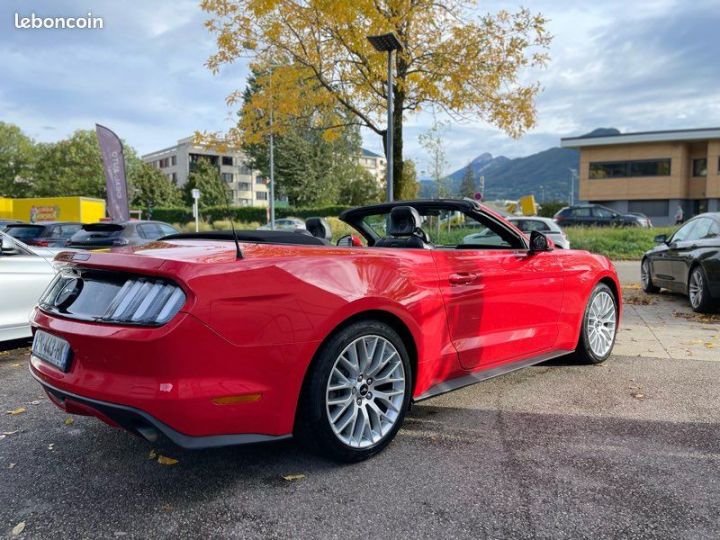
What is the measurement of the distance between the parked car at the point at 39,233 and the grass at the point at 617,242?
49.9 feet

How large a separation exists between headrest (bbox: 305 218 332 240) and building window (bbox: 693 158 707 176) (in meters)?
43.2

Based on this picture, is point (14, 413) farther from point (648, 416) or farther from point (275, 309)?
point (648, 416)

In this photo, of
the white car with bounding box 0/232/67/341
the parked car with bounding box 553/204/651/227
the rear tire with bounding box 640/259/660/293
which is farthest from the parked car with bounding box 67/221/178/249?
the parked car with bounding box 553/204/651/227

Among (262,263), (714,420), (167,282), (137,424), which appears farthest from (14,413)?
(714,420)

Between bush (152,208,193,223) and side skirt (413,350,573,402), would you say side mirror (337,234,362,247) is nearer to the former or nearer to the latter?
side skirt (413,350,573,402)

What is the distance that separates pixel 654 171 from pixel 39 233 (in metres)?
39.9

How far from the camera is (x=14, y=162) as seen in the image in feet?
222

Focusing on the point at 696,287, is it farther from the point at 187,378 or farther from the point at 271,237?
the point at 187,378

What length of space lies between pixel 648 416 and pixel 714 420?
393 mm

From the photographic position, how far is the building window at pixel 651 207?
131 ft

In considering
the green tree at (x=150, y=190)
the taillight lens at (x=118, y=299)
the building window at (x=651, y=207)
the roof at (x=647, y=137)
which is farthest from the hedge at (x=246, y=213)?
the taillight lens at (x=118, y=299)

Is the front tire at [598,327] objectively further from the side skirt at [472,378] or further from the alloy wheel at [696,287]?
the alloy wheel at [696,287]

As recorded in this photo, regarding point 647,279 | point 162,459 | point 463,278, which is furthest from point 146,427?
point 647,279

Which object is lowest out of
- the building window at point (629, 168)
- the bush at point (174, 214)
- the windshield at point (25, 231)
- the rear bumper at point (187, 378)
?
the rear bumper at point (187, 378)
